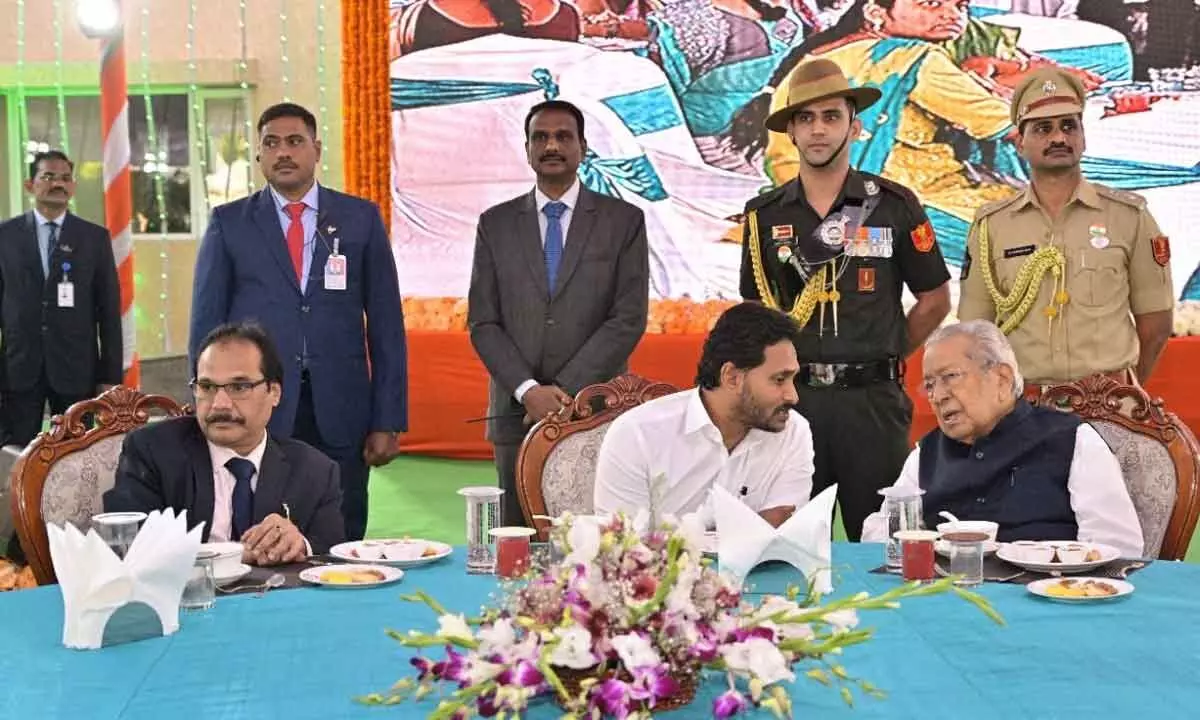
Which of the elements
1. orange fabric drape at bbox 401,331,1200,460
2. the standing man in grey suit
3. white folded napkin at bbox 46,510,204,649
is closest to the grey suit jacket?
the standing man in grey suit

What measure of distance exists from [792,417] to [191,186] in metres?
7.12

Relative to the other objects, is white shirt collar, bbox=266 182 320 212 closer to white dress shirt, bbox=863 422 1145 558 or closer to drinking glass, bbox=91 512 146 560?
white dress shirt, bbox=863 422 1145 558

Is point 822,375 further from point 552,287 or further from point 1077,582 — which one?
point 1077,582

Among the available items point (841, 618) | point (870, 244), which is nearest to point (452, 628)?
point (841, 618)

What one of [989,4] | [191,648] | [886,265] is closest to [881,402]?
[886,265]

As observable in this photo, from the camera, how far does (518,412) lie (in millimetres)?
4254

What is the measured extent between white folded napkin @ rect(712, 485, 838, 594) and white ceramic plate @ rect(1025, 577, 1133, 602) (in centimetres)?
31

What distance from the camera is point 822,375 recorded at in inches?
151

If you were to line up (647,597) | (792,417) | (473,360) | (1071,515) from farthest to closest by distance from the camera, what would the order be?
1. (473,360)
2. (792,417)
3. (1071,515)
4. (647,597)

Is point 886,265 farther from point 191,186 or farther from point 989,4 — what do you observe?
point 191,186

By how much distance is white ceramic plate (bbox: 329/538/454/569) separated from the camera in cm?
261

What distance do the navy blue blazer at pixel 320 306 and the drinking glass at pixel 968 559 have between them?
6.82ft

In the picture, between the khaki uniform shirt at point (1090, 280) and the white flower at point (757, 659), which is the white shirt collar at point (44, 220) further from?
the white flower at point (757, 659)

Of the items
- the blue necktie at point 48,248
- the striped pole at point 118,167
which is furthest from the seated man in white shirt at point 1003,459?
the striped pole at point 118,167
